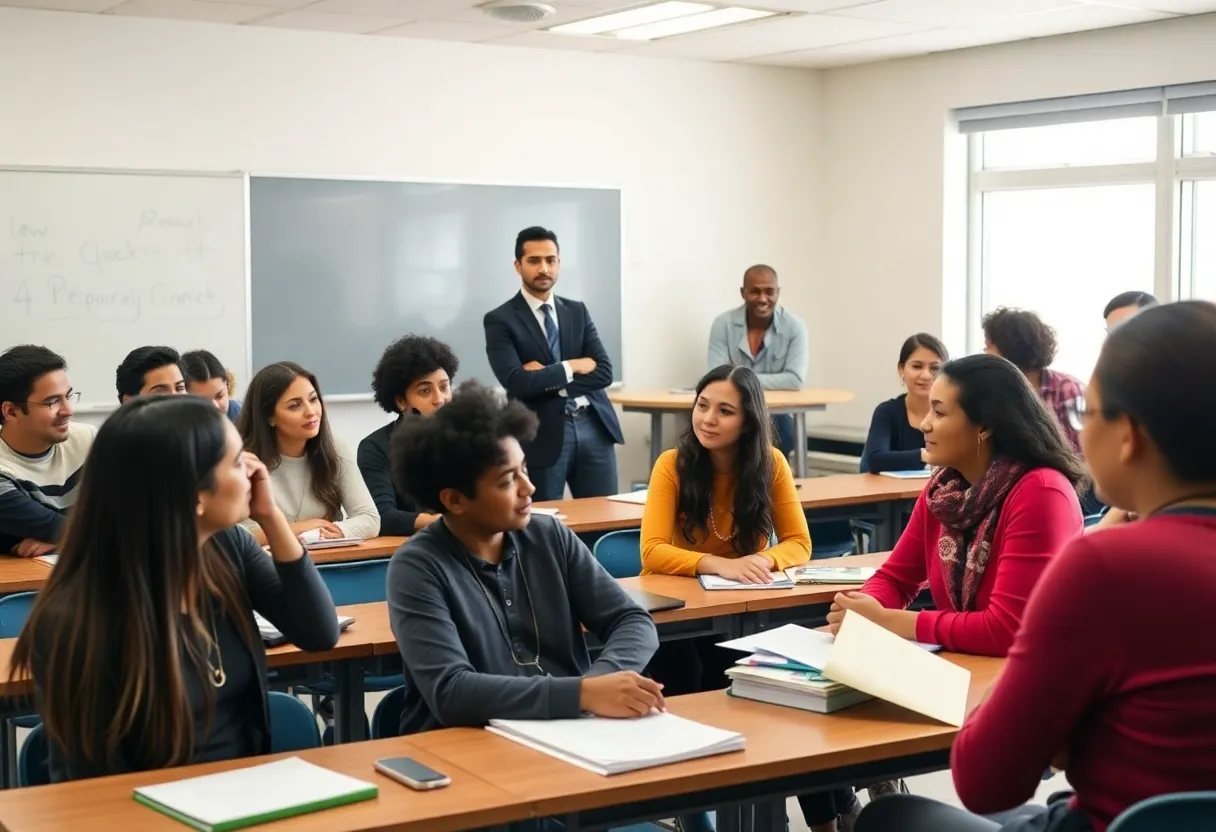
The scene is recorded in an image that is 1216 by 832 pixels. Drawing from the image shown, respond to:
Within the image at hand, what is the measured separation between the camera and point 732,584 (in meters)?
3.58

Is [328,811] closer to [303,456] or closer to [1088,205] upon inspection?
[303,456]

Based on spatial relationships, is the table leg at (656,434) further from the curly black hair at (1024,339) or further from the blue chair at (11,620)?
the blue chair at (11,620)

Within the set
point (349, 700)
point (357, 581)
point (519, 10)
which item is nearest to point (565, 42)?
point (519, 10)

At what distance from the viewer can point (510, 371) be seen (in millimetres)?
6062

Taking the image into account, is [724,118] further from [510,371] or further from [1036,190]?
[510,371]

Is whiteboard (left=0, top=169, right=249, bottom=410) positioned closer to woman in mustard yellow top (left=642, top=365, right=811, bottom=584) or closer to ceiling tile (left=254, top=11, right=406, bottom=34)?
ceiling tile (left=254, top=11, right=406, bottom=34)

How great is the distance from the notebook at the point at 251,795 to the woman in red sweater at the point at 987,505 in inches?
46.8

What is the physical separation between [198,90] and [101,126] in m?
0.48

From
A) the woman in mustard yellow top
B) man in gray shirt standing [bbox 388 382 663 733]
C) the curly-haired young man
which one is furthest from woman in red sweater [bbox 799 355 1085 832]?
the curly-haired young man

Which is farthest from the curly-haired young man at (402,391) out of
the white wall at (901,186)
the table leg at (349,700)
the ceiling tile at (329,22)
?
the white wall at (901,186)

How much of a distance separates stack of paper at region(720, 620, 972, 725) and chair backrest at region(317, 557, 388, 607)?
1.36 meters

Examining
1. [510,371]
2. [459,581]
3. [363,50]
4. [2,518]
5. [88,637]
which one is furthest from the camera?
[363,50]

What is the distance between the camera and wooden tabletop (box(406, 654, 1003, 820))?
6.67 feet

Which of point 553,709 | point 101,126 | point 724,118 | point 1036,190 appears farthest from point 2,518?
point 1036,190
